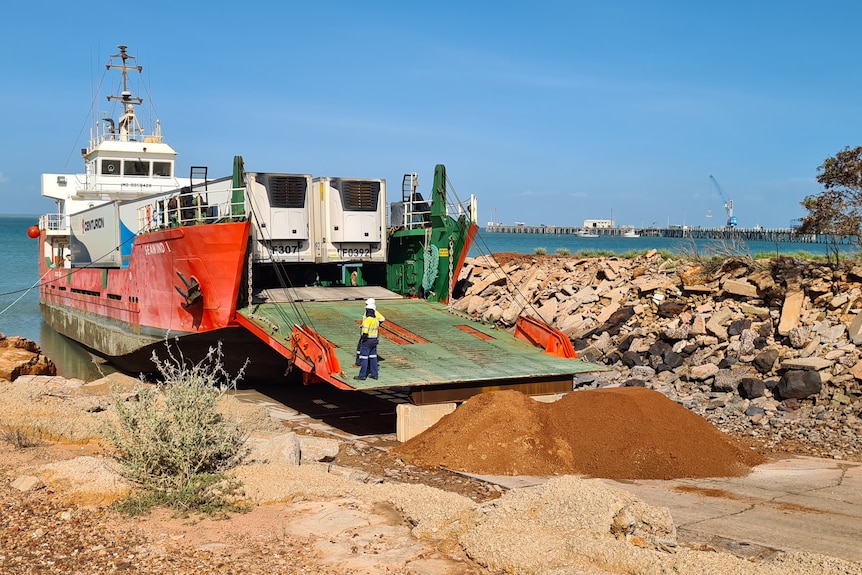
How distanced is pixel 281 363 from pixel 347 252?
8.67 feet

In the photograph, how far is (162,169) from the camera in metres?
26.3

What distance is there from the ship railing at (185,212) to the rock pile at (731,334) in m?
5.36

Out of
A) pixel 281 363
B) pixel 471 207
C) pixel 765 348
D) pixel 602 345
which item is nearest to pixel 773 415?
pixel 765 348

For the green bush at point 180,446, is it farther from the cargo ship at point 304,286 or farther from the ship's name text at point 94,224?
the ship's name text at point 94,224

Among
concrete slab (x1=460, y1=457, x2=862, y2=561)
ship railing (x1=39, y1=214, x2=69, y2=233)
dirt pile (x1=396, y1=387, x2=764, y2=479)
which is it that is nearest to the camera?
concrete slab (x1=460, y1=457, x2=862, y2=561)

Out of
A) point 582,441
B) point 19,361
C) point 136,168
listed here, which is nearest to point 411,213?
point 19,361

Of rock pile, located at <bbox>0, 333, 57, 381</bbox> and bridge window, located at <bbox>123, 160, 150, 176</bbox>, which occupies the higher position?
bridge window, located at <bbox>123, 160, 150, 176</bbox>

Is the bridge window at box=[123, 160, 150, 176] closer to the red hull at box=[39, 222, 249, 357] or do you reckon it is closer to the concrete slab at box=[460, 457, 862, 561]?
the red hull at box=[39, 222, 249, 357]

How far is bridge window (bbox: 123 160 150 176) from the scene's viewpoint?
26.1 meters

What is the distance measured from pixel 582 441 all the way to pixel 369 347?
3106mm

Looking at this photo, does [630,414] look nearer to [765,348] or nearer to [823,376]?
[823,376]

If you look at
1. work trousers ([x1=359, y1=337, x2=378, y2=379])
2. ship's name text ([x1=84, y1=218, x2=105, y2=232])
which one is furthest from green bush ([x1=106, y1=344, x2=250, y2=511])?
ship's name text ([x1=84, y1=218, x2=105, y2=232])

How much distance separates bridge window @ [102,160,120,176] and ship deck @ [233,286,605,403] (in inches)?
473

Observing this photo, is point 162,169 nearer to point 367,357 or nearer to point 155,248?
point 155,248
